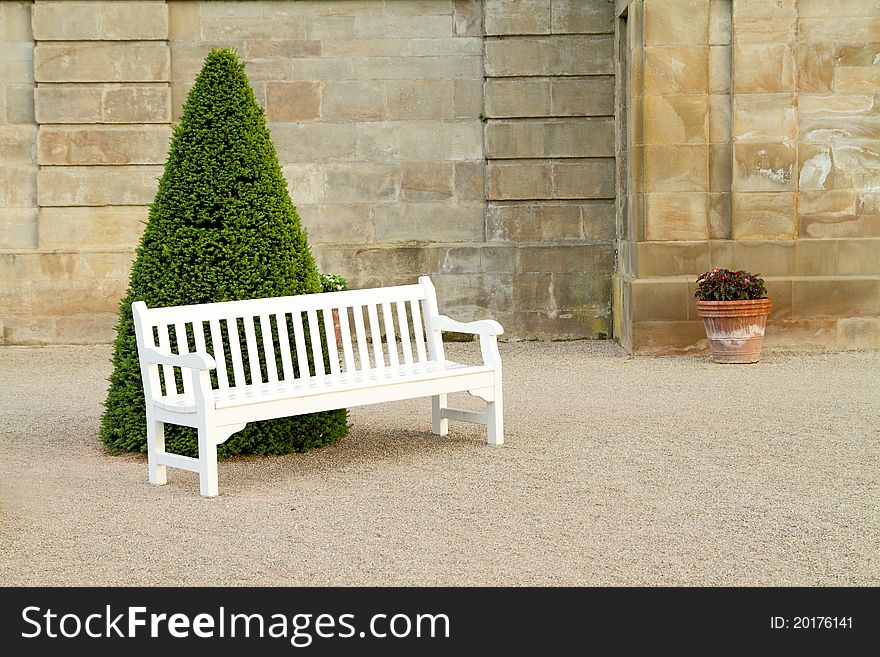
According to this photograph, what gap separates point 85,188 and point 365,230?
2916 millimetres

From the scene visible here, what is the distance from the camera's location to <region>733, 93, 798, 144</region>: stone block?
11336mm

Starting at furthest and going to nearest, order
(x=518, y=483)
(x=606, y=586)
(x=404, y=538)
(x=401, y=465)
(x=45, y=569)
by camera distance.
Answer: (x=401, y=465) → (x=518, y=483) → (x=404, y=538) → (x=45, y=569) → (x=606, y=586)

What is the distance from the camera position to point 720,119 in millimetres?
11453

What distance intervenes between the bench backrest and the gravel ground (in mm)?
509

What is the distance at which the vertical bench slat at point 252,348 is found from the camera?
662 cm

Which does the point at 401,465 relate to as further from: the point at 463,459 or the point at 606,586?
the point at 606,586

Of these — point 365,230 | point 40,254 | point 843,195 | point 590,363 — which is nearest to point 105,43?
point 40,254

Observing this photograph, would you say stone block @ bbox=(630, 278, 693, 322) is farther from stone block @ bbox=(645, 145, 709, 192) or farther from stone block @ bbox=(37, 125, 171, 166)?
stone block @ bbox=(37, 125, 171, 166)

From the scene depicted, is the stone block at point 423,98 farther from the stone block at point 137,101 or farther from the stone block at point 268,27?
the stone block at point 137,101

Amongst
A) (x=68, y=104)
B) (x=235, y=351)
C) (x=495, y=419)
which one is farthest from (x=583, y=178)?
(x=235, y=351)

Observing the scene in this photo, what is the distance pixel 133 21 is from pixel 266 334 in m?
7.22

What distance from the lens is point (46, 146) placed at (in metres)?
12.9

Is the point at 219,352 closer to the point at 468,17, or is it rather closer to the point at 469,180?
the point at 469,180

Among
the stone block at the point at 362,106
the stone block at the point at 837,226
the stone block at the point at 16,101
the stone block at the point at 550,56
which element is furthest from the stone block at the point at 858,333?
the stone block at the point at 16,101
